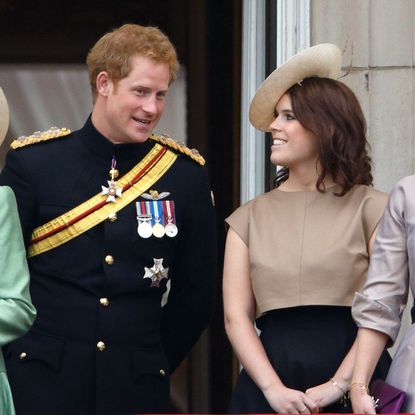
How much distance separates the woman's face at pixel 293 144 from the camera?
556 cm

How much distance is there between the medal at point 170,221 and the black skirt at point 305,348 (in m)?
0.47

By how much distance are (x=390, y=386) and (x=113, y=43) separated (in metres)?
1.59

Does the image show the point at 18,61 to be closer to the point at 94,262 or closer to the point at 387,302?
the point at 94,262

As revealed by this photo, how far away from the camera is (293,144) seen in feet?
18.2

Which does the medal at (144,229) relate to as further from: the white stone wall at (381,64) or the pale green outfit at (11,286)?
the white stone wall at (381,64)

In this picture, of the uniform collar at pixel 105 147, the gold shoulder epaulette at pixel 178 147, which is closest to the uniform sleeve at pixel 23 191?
the uniform collar at pixel 105 147

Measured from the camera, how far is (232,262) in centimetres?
557

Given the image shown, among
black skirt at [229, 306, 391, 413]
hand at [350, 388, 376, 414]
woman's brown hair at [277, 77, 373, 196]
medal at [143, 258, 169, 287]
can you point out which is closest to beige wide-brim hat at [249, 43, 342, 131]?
woman's brown hair at [277, 77, 373, 196]

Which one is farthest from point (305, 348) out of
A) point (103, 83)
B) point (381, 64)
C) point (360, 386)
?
point (381, 64)

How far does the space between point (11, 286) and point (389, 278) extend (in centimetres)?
109

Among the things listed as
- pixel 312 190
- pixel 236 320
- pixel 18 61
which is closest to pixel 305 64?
pixel 312 190

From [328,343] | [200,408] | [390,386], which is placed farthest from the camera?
[200,408]

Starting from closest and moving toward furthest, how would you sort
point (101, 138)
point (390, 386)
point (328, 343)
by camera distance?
point (390, 386)
point (328, 343)
point (101, 138)

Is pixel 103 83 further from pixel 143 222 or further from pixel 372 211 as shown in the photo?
pixel 372 211
